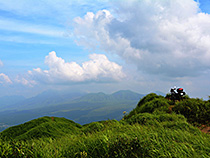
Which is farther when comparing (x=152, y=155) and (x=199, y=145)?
(x=199, y=145)

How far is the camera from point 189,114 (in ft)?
43.0

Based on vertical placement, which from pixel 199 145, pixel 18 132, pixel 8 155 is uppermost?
pixel 199 145

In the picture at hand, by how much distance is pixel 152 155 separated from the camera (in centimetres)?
567

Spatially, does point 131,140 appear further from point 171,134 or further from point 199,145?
point 199,145

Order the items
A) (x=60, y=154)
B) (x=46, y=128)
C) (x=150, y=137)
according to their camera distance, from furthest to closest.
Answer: (x=46, y=128), (x=150, y=137), (x=60, y=154)

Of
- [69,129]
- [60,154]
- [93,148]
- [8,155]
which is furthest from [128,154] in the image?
[69,129]

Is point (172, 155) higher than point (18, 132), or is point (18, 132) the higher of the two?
point (172, 155)

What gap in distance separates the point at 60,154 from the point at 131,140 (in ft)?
8.33

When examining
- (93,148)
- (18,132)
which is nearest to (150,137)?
(93,148)

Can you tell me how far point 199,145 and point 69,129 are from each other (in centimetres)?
801

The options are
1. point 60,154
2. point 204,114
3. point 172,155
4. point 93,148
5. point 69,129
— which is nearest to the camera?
point 172,155

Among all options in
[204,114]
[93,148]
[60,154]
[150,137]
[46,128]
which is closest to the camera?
[60,154]

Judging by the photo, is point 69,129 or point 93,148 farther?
point 69,129

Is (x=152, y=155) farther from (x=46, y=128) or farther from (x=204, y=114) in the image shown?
(x=204, y=114)
